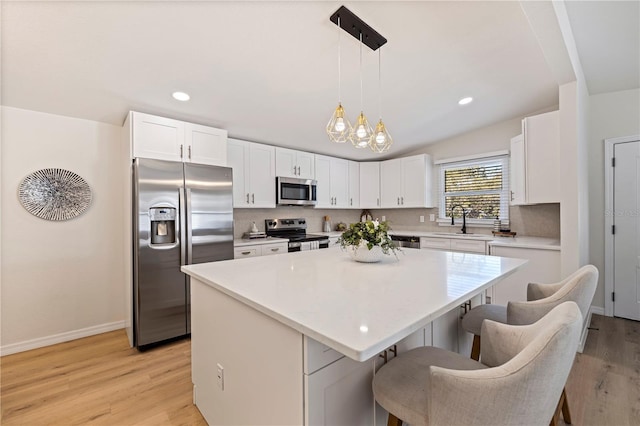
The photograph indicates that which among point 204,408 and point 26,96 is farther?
point 26,96

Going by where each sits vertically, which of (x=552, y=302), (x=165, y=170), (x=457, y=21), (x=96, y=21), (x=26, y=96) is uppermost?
(x=457, y=21)

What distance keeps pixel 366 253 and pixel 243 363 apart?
102 cm

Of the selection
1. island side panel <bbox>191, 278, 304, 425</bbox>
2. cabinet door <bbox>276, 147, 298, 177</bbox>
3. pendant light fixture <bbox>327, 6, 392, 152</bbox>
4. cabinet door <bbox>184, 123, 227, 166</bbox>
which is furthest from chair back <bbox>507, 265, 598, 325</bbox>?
cabinet door <bbox>276, 147, 298, 177</bbox>

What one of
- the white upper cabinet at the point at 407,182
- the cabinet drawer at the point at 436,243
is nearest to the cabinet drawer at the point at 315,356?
the cabinet drawer at the point at 436,243

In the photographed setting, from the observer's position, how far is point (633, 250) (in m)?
3.15

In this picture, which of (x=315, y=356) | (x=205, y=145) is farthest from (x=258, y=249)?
(x=315, y=356)

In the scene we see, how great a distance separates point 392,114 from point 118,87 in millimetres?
2883

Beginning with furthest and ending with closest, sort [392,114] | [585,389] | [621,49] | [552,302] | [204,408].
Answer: [392,114] < [621,49] < [585,389] < [204,408] < [552,302]

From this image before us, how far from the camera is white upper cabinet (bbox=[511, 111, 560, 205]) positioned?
2955mm

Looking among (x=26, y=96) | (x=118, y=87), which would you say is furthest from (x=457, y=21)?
(x=26, y=96)

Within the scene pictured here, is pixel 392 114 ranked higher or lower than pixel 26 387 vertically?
higher

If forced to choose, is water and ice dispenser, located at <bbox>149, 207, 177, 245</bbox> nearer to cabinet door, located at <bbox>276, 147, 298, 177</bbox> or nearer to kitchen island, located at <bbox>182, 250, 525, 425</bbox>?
kitchen island, located at <bbox>182, 250, 525, 425</bbox>

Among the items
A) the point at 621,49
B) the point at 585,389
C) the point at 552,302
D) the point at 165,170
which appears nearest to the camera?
the point at 552,302

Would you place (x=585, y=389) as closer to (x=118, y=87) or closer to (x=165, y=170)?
(x=165, y=170)
